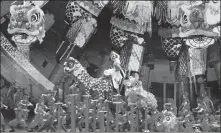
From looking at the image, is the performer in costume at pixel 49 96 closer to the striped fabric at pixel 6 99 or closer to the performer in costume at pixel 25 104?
the performer in costume at pixel 25 104

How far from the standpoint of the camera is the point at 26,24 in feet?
22.4

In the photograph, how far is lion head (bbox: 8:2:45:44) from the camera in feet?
22.3

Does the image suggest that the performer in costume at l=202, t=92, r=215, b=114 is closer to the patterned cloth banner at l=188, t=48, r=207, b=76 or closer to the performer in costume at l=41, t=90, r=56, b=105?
the patterned cloth banner at l=188, t=48, r=207, b=76

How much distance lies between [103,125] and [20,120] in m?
1.40

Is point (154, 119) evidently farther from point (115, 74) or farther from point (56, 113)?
point (56, 113)

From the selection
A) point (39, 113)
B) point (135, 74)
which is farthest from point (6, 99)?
point (135, 74)

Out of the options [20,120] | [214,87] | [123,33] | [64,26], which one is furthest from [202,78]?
[20,120]

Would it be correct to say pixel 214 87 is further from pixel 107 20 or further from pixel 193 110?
pixel 107 20

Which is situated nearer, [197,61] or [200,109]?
[200,109]

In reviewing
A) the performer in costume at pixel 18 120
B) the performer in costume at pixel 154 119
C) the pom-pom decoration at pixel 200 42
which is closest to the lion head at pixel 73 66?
the performer in costume at pixel 18 120

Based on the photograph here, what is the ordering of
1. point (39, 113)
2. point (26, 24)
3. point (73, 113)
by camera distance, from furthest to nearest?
point (26, 24) → point (39, 113) → point (73, 113)

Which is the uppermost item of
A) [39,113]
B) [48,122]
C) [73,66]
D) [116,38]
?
[116,38]

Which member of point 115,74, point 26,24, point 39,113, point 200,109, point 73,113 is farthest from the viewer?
point 26,24

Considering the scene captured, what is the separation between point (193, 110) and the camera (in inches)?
261
